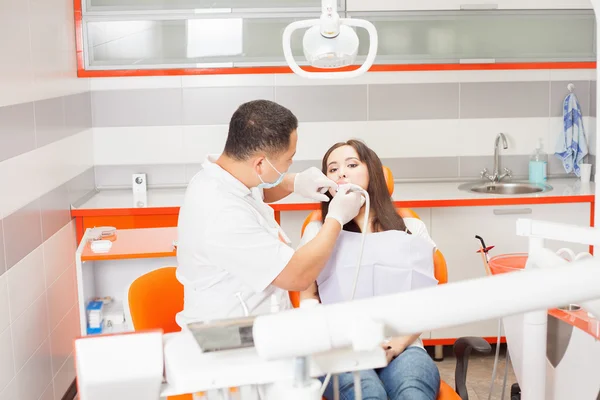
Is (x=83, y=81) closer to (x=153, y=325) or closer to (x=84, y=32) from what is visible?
(x=84, y=32)

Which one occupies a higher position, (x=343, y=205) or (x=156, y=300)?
(x=343, y=205)

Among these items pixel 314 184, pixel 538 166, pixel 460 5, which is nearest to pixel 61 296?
pixel 314 184

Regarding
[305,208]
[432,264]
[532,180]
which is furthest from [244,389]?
[532,180]

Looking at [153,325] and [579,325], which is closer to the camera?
[579,325]

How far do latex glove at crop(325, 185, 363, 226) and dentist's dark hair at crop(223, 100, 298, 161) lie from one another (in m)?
0.26

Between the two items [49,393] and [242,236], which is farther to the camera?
[49,393]

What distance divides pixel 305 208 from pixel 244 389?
9.32 feet

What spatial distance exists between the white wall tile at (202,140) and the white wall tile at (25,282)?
50.3 inches

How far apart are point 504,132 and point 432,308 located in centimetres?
374

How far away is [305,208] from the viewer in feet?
12.1

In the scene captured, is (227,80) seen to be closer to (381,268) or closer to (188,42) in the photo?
(188,42)

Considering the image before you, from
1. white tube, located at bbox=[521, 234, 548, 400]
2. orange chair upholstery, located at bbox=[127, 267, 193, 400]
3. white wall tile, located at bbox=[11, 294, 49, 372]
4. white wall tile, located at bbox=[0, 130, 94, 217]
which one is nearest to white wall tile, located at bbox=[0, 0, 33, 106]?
white wall tile, located at bbox=[0, 130, 94, 217]

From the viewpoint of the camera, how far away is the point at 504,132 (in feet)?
14.1

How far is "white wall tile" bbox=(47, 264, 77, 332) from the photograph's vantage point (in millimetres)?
3217
